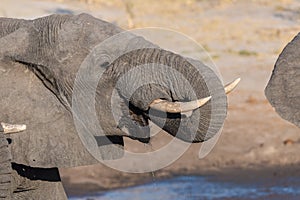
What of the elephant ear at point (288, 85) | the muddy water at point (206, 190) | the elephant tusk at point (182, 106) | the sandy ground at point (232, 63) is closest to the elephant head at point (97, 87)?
the elephant tusk at point (182, 106)

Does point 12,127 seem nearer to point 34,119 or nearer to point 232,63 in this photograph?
point 34,119

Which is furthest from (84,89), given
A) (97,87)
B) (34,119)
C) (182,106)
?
(182,106)

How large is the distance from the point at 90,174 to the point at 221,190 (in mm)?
1222

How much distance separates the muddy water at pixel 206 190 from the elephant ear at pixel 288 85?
4.36 meters

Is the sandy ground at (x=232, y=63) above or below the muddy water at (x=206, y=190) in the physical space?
above

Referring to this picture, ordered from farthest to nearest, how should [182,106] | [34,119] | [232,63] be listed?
1. [232,63]
2. [34,119]
3. [182,106]

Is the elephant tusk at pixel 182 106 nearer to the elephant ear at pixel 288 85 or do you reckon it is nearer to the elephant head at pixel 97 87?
the elephant head at pixel 97 87

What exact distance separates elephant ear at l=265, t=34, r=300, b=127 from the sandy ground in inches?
169

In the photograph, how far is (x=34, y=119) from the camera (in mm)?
6141

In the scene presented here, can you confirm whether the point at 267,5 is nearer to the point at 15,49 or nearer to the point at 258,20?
the point at 258,20

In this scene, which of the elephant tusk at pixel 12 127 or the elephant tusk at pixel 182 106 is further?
the elephant tusk at pixel 12 127

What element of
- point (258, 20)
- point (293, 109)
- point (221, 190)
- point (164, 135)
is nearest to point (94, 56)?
point (293, 109)

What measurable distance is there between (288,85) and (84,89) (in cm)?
118

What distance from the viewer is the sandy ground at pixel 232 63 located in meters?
10.6
